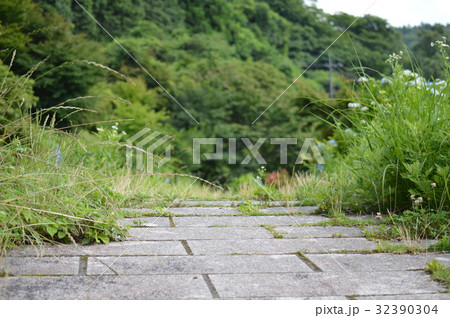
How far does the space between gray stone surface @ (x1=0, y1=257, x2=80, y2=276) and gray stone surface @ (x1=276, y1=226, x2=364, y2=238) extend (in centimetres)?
106

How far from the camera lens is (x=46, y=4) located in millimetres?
11039

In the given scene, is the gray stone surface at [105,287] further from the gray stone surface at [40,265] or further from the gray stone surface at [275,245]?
the gray stone surface at [275,245]

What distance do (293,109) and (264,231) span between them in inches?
444

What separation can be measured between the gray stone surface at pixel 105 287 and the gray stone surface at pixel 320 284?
0.10 m

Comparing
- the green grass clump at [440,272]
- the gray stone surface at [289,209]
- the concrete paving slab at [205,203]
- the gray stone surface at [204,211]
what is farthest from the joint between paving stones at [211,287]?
the concrete paving slab at [205,203]

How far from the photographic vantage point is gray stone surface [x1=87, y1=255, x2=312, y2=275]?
1.63 metres

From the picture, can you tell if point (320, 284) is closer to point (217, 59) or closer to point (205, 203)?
point (205, 203)

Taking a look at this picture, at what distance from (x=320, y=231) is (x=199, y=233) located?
63 cm

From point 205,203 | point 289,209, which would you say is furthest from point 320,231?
point 205,203

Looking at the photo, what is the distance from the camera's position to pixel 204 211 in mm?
3014

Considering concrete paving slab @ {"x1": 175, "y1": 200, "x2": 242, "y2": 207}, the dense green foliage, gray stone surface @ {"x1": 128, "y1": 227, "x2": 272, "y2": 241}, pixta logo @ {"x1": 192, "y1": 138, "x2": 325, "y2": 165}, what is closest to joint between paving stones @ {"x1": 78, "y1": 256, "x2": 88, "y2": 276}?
gray stone surface @ {"x1": 128, "y1": 227, "x2": 272, "y2": 241}

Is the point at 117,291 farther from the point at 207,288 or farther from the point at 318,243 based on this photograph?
the point at 318,243

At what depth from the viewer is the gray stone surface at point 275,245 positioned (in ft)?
6.40

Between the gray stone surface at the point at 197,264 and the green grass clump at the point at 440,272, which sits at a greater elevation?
the green grass clump at the point at 440,272
